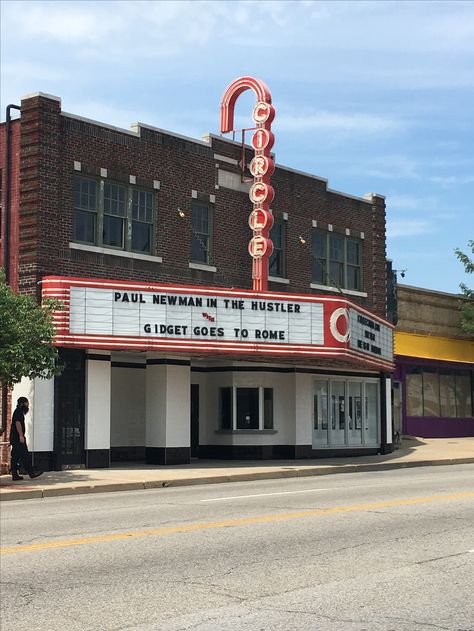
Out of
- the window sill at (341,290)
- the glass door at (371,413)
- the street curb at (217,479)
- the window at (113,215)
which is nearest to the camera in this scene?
the street curb at (217,479)

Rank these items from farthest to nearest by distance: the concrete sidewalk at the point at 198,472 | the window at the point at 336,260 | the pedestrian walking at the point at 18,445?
1. the window at the point at 336,260
2. the pedestrian walking at the point at 18,445
3. the concrete sidewalk at the point at 198,472

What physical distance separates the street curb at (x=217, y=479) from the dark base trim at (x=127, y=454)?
222 inches

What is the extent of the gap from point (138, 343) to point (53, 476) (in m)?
4.41

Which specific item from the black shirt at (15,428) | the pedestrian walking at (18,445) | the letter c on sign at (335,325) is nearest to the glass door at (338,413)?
the letter c on sign at (335,325)

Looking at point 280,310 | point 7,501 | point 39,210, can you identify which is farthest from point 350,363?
point 7,501

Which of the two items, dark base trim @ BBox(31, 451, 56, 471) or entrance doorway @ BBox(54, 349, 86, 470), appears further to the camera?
entrance doorway @ BBox(54, 349, 86, 470)

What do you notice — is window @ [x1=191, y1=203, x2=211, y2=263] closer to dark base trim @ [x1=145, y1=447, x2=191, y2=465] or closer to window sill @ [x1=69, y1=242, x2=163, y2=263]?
window sill @ [x1=69, y1=242, x2=163, y2=263]

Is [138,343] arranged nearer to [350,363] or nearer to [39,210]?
[39,210]

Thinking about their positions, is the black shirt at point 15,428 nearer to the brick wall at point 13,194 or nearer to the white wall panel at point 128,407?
the brick wall at point 13,194

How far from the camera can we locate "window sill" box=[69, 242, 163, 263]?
25.8m

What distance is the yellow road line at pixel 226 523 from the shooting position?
11289 millimetres

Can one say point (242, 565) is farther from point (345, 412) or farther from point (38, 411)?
point (345, 412)

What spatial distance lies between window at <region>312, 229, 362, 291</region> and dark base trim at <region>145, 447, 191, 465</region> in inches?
361

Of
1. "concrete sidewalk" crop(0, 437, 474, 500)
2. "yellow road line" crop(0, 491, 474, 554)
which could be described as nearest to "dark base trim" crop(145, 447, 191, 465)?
"concrete sidewalk" crop(0, 437, 474, 500)
